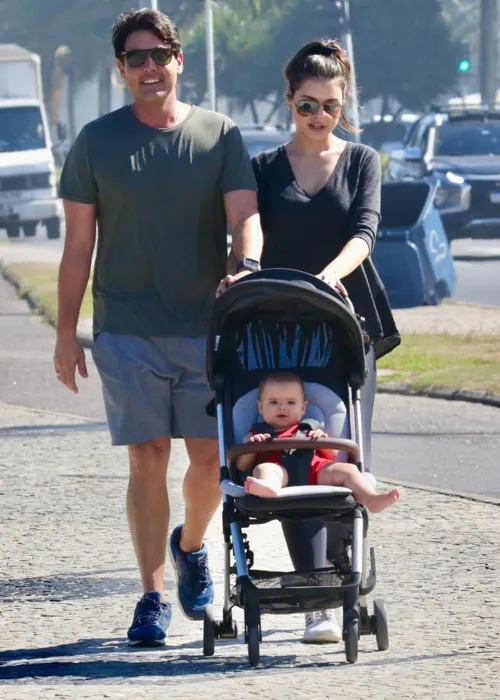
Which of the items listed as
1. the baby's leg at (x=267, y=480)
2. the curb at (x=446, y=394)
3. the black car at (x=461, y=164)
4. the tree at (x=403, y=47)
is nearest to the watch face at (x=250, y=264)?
the baby's leg at (x=267, y=480)

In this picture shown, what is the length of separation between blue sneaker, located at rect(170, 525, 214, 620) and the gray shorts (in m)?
0.47

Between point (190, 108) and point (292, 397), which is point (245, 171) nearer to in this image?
point (190, 108)

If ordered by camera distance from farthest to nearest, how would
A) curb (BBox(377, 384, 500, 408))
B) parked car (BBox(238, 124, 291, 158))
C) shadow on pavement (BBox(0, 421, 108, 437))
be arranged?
parked car (BBox(238, 124, 291, 158)) → curb (BBox(377, 384, 500, 408)) → shadow on pavement (BBox(0, 421, 108, 437))

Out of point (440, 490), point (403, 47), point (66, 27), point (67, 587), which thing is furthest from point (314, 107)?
point (66, 27)

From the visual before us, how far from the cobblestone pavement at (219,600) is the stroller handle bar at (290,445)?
2.21 ft

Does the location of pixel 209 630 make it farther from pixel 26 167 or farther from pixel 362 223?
pixel 26 167

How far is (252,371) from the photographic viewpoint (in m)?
6.02

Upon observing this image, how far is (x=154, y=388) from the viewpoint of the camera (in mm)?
6227

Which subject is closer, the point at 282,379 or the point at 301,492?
the point at 301,492

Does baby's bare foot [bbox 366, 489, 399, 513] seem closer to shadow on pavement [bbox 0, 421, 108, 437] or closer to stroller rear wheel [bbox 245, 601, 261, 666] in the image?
stroller rear wheel [bbox 245, 601, 261, 666]

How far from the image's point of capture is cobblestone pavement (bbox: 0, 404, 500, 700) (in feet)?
17.7

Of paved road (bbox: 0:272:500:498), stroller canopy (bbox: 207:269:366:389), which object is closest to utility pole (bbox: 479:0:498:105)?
paved road (bbox: 0:272:500:498)

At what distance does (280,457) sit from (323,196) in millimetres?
936

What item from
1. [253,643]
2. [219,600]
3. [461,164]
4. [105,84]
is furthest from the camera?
[105,84]
